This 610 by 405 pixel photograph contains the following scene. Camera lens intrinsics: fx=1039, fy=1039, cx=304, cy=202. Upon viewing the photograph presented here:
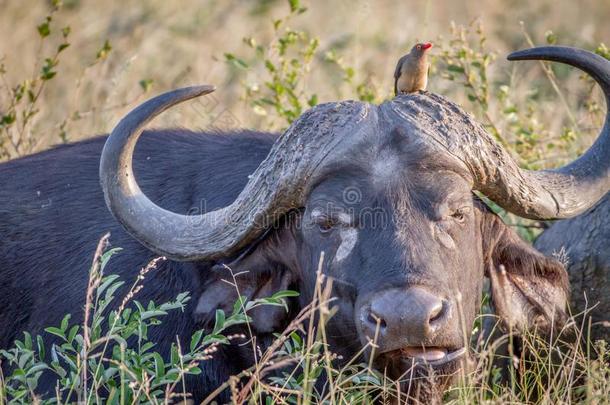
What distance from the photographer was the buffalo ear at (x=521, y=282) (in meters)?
4.60

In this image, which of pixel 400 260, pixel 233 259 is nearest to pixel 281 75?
pixel 233 259

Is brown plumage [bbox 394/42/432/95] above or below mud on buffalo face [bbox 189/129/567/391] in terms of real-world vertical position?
above

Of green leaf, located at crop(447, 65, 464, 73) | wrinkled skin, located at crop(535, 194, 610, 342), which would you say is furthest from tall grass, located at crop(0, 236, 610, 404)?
green leaf, located at crop(447, 65, 464, 73)

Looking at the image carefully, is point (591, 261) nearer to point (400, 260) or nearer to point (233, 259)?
point (400, 260)

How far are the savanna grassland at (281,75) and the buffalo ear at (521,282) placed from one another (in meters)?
0.12

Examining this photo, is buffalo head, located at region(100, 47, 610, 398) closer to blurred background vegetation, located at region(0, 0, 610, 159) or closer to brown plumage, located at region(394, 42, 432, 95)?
brown plumage, located at region(394, 42, 432, 95)

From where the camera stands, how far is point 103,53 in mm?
6805

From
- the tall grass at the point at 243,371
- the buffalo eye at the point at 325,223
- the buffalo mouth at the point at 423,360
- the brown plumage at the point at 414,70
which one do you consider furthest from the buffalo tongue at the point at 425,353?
the brown plumage at the point at 414,70

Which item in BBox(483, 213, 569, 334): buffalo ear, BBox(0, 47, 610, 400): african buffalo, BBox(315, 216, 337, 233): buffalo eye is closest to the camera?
BBox(0, 47, 610, 400): african buffalo

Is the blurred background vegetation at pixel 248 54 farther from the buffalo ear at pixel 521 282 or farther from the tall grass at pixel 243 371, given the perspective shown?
the tall grass at pixel 243 371

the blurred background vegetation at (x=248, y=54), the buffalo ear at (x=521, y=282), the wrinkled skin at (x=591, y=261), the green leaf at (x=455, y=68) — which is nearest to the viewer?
the buffalo ear at (x=521, y=282)

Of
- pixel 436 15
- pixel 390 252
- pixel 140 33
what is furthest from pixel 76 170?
pixel 436 15

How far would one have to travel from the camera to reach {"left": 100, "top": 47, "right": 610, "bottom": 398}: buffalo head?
4016 mm

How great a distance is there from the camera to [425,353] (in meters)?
3.87
